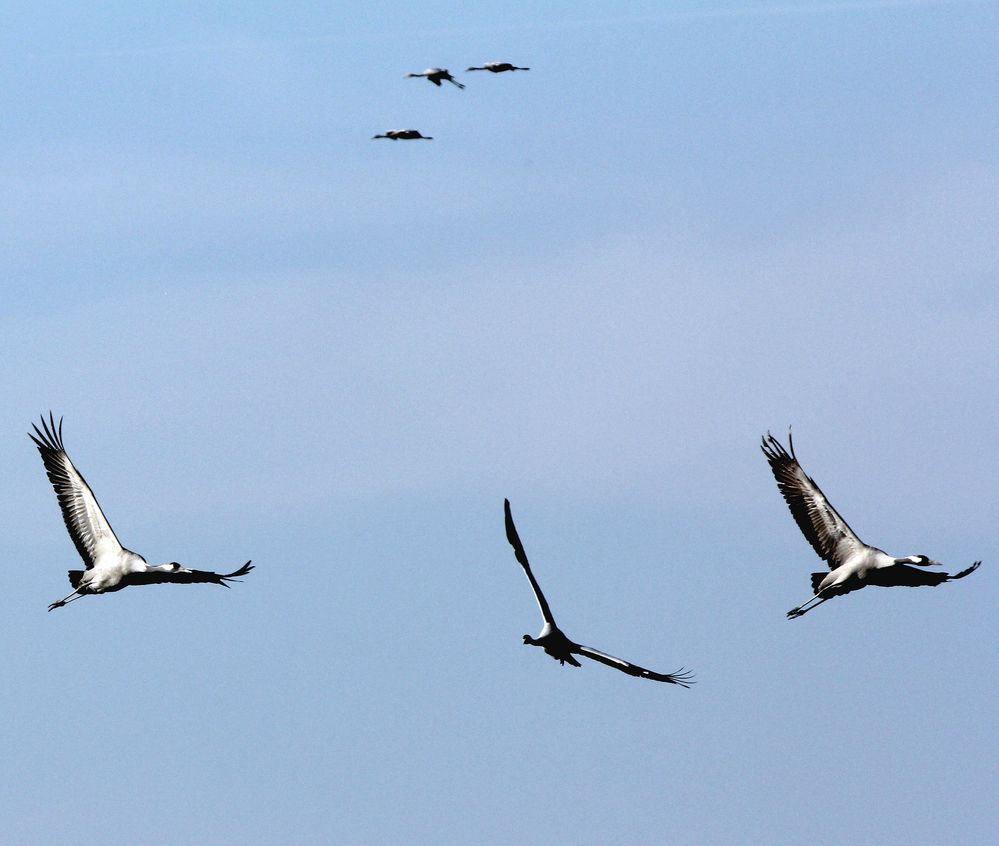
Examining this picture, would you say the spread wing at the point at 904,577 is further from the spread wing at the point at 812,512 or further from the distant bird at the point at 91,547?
the distant bird at the point at 91,547

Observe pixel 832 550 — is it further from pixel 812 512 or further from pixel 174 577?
pixel 174 577

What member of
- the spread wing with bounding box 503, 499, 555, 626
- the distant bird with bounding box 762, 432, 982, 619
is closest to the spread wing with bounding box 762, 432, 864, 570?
the distant bird with bounding box 762, 432, 982, 619

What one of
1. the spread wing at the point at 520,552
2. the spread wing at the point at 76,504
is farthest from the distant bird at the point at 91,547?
the spread wing at the point at 520,552

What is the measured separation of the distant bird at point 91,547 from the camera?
5856 cm

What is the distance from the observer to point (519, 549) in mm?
46500

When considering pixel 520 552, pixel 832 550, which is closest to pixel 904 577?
pixel 832 550

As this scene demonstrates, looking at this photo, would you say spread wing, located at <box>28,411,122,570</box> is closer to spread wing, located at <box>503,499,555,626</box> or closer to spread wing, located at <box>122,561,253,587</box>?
spread wing, located at <box>122,561,253,587</box>

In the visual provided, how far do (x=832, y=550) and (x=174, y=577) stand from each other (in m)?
18.7

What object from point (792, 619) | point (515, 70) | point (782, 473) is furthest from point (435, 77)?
point (792, 619)

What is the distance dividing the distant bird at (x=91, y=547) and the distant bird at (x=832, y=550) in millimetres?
16641

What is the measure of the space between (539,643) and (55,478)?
782 inches

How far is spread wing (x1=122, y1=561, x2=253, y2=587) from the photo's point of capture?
57469 millimetres

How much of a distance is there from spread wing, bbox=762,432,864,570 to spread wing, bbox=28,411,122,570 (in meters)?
19.4

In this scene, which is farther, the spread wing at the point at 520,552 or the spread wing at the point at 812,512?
the spread wing at the point at 812,512
